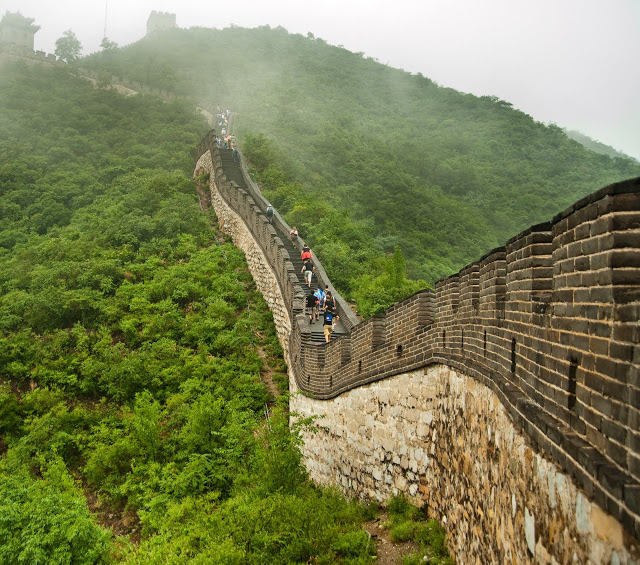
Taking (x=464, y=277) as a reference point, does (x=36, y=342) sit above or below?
below

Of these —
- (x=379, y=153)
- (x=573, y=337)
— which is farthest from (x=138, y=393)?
(x=379, y=153)

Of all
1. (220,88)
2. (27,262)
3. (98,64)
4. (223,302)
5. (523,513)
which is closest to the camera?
(523,513)

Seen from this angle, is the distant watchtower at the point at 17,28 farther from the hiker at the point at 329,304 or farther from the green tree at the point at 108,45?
the hiker at the point at 329,304

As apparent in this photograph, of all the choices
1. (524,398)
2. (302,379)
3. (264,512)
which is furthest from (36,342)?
(524,398)

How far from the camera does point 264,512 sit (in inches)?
269

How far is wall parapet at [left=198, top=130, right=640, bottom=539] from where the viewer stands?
2373 millimetres

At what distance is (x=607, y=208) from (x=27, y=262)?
21.1m

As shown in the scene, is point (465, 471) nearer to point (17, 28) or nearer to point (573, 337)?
point (573, 337)

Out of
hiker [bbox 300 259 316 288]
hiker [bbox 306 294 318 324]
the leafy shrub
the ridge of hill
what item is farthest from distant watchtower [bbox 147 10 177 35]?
the leafy shrub

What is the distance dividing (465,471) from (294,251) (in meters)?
15.9

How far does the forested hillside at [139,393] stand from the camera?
24.7 ft

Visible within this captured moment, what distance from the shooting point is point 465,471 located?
5.09 m

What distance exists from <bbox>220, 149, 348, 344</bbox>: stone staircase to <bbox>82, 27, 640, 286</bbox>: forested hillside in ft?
4.21

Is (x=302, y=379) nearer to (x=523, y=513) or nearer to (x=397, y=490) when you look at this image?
(x=397, y=490)
